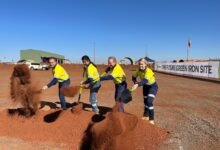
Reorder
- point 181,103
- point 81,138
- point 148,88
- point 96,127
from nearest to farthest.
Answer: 1. point 96,127
2. point 81,138
3. point 148,88
4. point 181,103

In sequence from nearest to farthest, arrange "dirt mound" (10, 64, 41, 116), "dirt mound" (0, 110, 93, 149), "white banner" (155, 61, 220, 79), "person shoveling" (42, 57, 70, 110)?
"dirt mound" (0, 110, 93, 149), "dirt mound" (10, 64, 41, 116), "person shoveling" (42, 57, 70, 110), "white banner" (155, 61, 220, 79)

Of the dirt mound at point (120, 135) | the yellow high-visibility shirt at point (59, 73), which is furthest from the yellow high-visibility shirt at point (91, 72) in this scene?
the dirt mound at point (120, 135)

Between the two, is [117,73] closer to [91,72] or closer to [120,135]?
[91,72]

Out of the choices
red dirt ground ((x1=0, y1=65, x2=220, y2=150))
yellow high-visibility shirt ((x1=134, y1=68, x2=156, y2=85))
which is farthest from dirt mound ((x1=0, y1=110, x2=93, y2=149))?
yellow high-visibility shirt ((x1=134, y1=68, x2=156, y2=85))

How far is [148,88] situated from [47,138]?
2.93 metres

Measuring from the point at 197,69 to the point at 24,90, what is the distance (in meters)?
23.0

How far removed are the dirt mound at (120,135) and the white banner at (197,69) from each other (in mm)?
18964

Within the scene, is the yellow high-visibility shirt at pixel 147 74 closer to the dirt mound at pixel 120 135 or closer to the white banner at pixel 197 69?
the dirt mound at pixel 120 135

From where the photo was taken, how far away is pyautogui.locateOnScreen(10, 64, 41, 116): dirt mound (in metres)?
8.42

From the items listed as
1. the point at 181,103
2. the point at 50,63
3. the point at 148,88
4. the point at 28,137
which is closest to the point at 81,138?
the point at 28,137

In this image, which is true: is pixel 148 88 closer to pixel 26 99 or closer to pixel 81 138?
pixel 81 138

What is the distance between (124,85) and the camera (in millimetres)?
8328

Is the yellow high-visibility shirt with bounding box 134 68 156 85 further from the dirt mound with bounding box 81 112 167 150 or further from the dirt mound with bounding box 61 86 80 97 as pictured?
the dirt mound with bounding box 61 86 80 97

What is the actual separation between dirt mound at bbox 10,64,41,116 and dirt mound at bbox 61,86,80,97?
80 centimetres
